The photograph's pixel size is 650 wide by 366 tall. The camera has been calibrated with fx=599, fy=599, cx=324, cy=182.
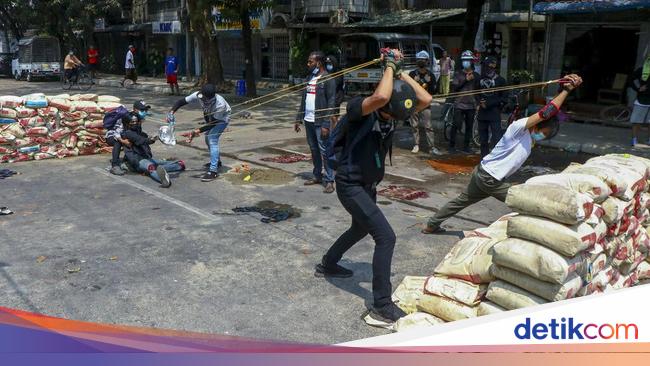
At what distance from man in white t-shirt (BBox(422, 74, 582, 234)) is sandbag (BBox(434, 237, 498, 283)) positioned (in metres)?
1.50

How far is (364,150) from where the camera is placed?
453 centimetres

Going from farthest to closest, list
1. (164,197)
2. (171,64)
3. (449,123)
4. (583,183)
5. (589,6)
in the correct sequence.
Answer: (171,64), (589,6), (449,123), (164,197), (583,183)

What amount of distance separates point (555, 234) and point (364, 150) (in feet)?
4.87

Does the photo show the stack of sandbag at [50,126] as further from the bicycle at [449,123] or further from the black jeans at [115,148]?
the bicycle at [449,123]

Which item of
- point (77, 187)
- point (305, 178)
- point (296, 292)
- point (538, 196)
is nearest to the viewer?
point (538, 196)

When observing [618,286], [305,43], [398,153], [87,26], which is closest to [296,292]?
[618,286]

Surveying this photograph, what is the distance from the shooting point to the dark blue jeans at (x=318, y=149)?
27.2ft

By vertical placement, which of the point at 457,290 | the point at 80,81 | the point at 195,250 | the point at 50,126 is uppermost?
the point at 50,126

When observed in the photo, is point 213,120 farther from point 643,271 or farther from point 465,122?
point 643,271

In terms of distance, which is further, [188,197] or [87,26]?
[87,26]

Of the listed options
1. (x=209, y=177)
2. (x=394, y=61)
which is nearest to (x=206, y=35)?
(x=209, y=177)

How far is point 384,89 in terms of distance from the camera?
425 centimetres

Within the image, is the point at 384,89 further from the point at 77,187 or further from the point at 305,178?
the point at 77,187

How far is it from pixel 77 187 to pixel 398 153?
574cm
